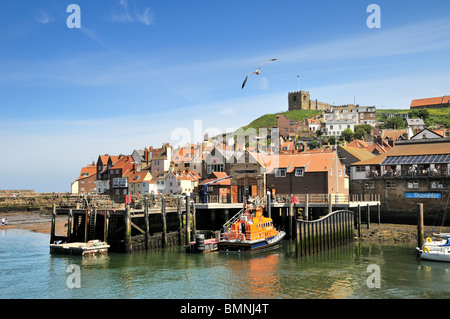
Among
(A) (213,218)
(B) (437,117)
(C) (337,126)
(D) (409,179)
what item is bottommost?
(A) (213,218)

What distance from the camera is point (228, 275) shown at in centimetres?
3048

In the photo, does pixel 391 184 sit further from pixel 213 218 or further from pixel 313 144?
pixel 313 144

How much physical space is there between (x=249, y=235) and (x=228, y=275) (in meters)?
9.11

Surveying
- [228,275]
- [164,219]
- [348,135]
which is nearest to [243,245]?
[228,275]

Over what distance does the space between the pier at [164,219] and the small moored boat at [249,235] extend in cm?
362

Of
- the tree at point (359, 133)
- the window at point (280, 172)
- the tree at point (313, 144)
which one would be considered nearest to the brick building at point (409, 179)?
the window at point (280, 172)

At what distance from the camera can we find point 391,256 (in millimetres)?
37031

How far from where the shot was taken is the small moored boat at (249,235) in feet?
128

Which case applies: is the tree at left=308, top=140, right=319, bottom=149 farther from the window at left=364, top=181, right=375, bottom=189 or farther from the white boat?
the white boat

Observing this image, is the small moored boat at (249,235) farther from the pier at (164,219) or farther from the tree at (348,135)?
the tree at (348,135)

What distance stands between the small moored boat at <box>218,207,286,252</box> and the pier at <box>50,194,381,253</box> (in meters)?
3.62

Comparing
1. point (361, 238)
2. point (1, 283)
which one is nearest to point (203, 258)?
point (1, 283)
